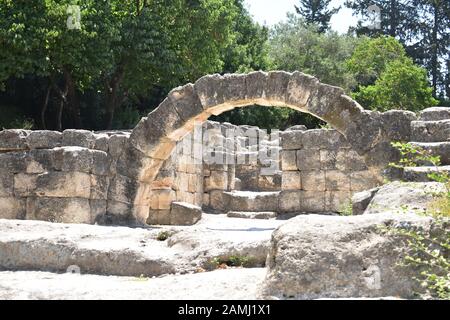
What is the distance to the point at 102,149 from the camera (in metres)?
11.8

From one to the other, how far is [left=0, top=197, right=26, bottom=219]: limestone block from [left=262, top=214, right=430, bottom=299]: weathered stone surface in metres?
8.11

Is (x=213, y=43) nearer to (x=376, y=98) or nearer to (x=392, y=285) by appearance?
(x=376, y=98)

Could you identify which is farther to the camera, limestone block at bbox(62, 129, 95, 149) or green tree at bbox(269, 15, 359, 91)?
green tree at bbox(269, 15, 359, 91)

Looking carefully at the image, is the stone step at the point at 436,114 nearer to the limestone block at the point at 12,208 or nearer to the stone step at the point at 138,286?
the stone step at the point at 138,286

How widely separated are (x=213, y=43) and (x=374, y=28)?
22598 millimetres

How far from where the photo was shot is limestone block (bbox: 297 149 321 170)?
50.2 ft

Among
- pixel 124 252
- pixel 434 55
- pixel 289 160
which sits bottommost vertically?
pixel 124 252

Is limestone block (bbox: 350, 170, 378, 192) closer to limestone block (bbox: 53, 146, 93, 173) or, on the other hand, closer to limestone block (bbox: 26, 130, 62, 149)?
limestone block (bbox: 53, 146, 93, 173)

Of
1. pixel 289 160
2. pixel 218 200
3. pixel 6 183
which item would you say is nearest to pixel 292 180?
pixel 289 160

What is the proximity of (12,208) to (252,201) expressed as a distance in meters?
7.04

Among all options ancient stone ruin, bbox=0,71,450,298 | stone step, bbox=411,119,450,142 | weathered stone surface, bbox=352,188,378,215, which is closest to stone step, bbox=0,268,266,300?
ancient stone ruin, bbox=0,71,450,298

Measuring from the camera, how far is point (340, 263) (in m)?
3.94

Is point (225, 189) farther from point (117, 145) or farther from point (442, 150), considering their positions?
point (442, 150)

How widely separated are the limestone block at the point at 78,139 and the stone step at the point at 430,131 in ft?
19.2
